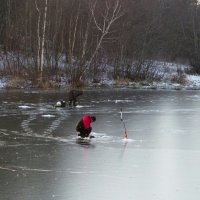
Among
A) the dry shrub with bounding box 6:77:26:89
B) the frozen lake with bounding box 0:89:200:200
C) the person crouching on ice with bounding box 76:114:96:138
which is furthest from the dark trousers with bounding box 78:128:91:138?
the dry shrub with bounding box 6:77:26:89

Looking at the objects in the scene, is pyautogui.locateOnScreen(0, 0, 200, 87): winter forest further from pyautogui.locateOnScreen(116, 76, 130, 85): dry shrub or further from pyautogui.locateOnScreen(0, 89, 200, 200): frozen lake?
pyautogui.locateOnScreen(0, 89, 200, 200): frozen lake

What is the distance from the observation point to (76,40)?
53.1 m

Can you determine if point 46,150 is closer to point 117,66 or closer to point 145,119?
point 145,119

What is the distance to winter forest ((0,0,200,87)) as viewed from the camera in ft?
159

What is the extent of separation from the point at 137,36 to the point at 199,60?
13398 millimetres

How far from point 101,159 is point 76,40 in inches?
1645

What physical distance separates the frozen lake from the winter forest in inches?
994

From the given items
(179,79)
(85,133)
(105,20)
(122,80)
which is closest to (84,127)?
(85,133)

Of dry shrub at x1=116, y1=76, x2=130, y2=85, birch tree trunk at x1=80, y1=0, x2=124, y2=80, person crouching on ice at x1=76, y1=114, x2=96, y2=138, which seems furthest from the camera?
dry shrub at x1=116, y1=76, x2=130, y2=85

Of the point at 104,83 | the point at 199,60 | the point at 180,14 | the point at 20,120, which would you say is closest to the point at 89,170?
the point at 20,120

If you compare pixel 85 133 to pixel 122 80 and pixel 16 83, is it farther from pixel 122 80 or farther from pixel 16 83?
pixel 122 80

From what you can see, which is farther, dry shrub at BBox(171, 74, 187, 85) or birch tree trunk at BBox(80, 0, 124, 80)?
dry shrub at BBox(171, 74, 187, 85)

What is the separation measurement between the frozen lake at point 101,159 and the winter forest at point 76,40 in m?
25.3

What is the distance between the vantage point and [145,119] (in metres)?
21.8
